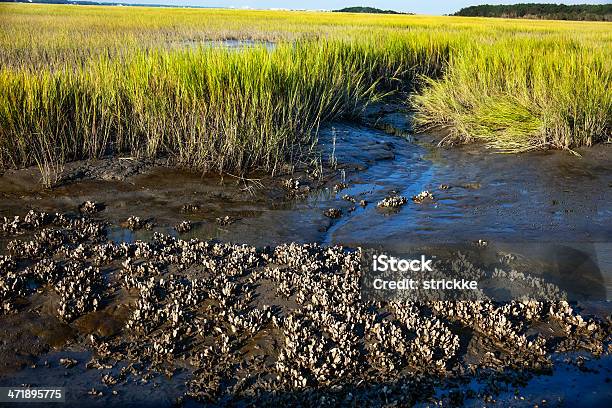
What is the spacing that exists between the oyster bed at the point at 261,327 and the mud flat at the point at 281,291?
0.06ft

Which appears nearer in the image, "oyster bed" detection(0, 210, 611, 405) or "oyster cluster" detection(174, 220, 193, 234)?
"oyster bed" detection(0, 210, 611, 405)

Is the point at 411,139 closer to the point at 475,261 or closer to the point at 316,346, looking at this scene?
the point at 475,261

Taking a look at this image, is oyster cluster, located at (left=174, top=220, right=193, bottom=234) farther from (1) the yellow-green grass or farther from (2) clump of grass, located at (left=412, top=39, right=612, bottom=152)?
(2) clump of grass, located at (left=412, top=39, right=612, bottom=152)

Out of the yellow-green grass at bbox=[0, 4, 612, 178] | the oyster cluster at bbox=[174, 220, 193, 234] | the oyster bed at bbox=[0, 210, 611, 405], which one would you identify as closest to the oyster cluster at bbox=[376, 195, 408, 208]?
the oyster bed at bbox=[0, 210, 611, 405]

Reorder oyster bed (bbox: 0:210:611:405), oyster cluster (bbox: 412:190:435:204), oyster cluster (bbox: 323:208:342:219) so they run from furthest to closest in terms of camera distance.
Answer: oyster cluster (bbox: 412:190:435:204), oyster cluster (bbox: 323:208:342:219), oyster bed (bbox: 0:210:611:405)

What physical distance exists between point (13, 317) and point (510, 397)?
14.4ft

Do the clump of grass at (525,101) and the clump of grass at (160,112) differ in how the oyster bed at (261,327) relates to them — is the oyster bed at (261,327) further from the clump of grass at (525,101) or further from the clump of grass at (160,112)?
the clump of grass at (525,101)

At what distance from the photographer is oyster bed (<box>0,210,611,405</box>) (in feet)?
13.6

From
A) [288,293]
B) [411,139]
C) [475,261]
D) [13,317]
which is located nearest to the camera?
[13,317]

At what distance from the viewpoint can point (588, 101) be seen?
9.86 m

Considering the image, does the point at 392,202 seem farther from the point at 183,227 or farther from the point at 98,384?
the point at 98,384

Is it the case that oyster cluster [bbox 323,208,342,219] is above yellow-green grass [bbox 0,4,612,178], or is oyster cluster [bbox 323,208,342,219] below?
below

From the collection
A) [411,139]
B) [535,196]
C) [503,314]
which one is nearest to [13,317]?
[503,314]

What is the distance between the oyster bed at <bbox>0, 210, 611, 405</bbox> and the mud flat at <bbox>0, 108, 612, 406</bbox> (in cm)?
2
